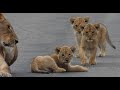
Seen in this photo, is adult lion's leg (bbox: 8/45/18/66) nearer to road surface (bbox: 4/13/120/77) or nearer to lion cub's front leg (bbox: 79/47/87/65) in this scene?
road surface (bbox: 4/13/120/77)

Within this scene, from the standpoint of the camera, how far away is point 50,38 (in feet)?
65.3

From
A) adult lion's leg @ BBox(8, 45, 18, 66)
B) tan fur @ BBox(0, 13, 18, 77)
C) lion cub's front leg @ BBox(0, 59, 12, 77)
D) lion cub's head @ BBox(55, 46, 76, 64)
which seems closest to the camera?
lion cub's front leg @ BBox(0, 59, 12, 77)

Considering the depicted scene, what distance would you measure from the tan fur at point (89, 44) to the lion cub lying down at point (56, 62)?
2.62 feet

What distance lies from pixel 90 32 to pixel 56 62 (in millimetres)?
1038

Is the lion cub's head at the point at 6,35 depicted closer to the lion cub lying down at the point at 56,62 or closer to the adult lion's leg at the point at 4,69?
the adult lion's leg at the point at 4,69

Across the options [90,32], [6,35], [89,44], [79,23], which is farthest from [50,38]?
[6,35]

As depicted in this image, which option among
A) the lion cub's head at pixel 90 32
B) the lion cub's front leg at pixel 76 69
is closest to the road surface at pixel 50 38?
the lion cub's front leg at pixel 76 69

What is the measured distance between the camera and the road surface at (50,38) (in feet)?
51.4

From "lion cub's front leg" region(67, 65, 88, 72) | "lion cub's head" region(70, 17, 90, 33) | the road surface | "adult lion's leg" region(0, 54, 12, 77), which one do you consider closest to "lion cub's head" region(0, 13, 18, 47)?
"adult lion's leg" region(0, 54, 12, 77)

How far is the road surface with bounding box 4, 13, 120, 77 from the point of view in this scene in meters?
15.7

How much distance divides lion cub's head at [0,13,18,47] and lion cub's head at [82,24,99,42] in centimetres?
158

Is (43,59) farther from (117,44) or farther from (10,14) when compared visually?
(10,14)

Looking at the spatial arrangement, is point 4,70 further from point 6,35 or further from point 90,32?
point 90,32
